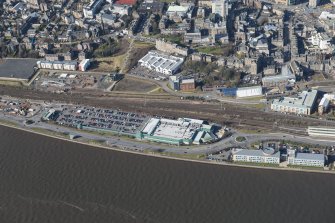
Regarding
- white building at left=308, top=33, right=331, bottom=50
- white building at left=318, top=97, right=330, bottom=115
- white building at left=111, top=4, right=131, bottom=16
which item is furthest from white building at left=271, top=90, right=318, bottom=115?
white building at left=111, top=4, right=131, bottom=16

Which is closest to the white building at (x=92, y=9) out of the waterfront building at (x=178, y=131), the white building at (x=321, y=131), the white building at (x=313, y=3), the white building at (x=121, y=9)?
the white building at (x=121, y=9)

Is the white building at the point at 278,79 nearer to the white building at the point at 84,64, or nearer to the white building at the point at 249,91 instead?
the white building at the point at 249,91

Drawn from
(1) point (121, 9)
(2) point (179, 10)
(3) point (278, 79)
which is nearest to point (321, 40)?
(3) point (278, 79)

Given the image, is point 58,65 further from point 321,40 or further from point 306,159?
point 306,159

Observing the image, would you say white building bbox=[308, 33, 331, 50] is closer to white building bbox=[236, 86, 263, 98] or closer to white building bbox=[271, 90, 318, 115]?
white building bbox=[271, 90, 318, 115]

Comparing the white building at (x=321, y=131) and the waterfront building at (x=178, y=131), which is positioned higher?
the white building at (x=321, y=131)

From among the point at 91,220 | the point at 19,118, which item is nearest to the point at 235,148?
the point at 91,220
